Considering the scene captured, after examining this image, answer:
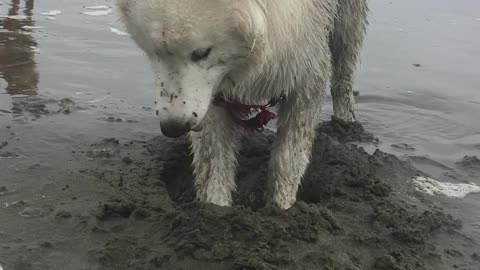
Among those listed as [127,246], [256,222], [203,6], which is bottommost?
[127,246]

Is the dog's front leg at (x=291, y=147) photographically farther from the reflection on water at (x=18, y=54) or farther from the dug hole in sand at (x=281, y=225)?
the reflection on water at (x=18, y=54)

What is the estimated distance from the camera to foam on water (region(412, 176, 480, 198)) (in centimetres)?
383

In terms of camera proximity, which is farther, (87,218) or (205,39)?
(87,218)

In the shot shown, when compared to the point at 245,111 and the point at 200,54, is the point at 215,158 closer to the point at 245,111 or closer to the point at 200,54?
the point at 245,111

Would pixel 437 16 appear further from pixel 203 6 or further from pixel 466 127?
pixel 203 6

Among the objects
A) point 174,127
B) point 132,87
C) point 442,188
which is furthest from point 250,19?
point 132,87

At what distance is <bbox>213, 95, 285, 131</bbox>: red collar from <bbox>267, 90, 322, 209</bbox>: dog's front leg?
0.37 ft

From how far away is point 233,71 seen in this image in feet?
9.12

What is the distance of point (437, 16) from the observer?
982 cm

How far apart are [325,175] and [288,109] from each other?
2.35 feet

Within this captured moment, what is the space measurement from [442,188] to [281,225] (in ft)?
4.99

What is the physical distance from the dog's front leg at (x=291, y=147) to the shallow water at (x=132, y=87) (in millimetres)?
1016

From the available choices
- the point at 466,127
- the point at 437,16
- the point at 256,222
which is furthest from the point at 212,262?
the point at 437,16

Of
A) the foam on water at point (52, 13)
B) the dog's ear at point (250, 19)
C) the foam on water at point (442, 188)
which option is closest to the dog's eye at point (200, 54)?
the dog's ear at point (250, 19)
